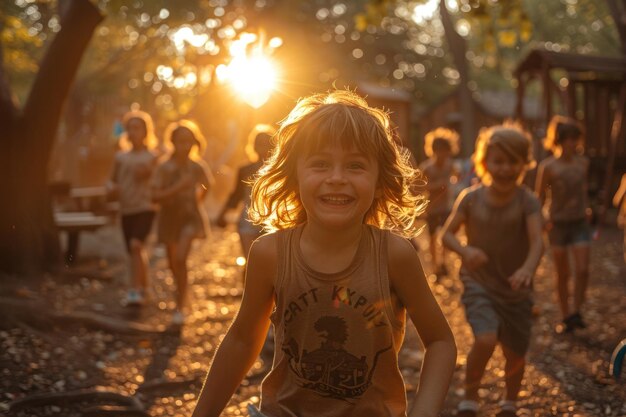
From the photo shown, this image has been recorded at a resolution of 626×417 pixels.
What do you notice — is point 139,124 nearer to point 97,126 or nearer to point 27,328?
point 27,328

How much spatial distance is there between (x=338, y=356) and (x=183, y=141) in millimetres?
5954

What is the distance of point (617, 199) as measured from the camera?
7.34 metres

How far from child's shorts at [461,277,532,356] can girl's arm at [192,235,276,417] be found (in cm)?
252

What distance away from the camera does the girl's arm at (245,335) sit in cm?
264

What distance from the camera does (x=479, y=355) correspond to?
4895 millimetres

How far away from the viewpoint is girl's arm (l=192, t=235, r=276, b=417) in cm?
264

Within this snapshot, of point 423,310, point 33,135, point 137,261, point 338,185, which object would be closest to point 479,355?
point 423,310

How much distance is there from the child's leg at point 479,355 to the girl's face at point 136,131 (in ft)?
17.1

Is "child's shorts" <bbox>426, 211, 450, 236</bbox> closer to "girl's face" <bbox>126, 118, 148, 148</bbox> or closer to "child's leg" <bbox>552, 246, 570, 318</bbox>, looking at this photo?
"child's leg" <bbox>552, 246, 570, 318</bbox>

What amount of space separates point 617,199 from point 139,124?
477cm

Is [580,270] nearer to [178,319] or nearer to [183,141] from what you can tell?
[178,319]

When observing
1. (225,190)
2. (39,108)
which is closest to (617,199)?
(39,108)

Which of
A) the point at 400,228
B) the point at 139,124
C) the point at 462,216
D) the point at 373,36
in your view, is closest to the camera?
the point at 400,228

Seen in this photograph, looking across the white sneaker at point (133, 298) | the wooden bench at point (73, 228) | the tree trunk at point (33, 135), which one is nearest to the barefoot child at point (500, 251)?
the white sneaker at point (133, 298)
